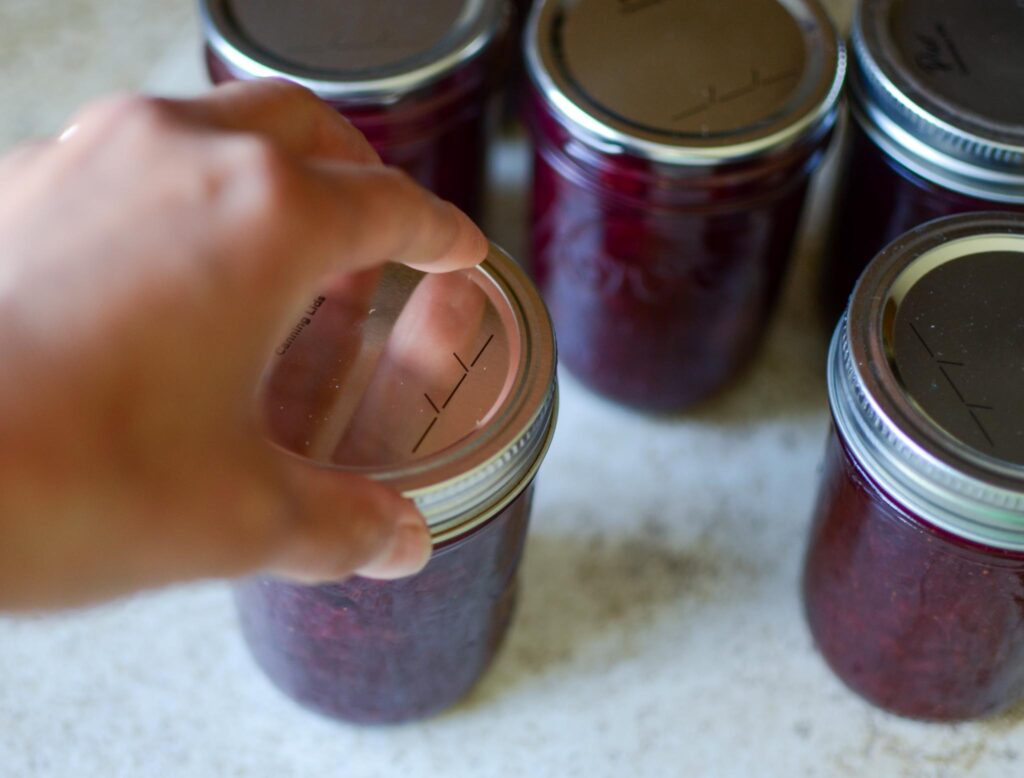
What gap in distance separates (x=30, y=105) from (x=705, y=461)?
2.33ft

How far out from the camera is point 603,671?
871 millimetres

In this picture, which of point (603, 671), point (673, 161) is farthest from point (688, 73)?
point (603, 671)

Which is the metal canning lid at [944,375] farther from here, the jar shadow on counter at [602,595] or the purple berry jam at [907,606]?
the jar shadow on counter at [602,595]

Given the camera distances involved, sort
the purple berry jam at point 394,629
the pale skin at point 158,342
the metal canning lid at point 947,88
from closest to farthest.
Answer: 1. the pale skin at point 158,342
2. the purple berry jam at point 394,629
3. the metal canning lid at point 947,88

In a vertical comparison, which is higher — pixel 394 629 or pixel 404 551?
pixel 404 551

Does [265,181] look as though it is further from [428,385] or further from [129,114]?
[428,385]

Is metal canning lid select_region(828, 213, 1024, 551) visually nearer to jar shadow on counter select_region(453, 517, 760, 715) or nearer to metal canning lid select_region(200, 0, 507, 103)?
jar shadow on counter select_region(453, 517, 760, 715)

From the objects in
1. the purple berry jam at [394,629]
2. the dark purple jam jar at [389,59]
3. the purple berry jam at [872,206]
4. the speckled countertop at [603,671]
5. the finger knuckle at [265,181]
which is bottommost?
the speckled countertop at [603,671]

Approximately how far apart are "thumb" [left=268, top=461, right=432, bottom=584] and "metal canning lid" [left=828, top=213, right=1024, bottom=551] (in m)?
0.27

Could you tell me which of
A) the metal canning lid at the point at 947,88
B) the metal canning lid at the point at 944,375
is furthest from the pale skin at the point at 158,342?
the metal canning lid at the point at 947,88

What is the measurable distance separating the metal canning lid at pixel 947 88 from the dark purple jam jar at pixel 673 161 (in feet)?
0.10

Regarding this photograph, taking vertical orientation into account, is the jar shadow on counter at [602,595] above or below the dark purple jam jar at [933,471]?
below

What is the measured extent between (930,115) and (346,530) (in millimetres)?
513

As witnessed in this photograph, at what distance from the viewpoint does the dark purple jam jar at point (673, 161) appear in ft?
2.73
